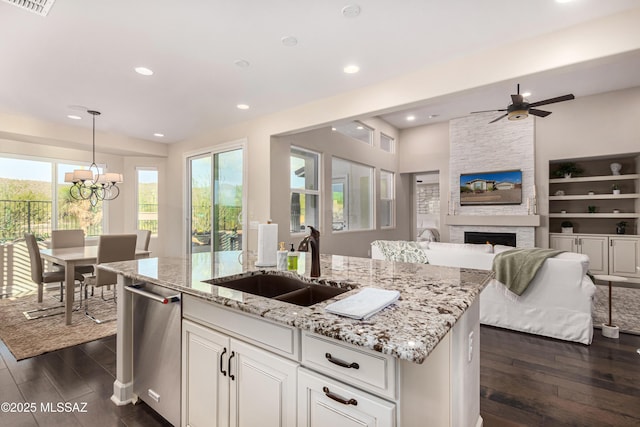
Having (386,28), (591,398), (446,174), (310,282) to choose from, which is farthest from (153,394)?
(446,174)

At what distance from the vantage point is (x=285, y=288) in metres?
1.91

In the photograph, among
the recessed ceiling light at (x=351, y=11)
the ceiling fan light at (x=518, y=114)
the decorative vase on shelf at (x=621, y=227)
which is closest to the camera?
the recessed ceiling light at (x=351, y=11)

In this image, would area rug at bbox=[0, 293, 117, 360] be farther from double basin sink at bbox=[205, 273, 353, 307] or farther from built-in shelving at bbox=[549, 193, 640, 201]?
built-in shelving at bbox=[549, 193, 640, 201]

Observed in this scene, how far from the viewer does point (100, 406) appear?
6.79ft

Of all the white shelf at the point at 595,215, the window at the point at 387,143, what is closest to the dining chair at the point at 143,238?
the window at the point at 387,143

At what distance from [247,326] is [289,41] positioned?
7.90ft

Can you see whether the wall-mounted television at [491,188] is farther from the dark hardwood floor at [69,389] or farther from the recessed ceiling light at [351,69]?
the dark hardwood floor at [69,389]

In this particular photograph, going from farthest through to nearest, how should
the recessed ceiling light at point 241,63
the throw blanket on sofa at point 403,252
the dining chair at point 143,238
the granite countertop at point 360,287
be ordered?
the dining chair at point 143,238
the throw blanket on sofa at point 403,252
the recessed ceiling light at point 241,63
the granite countertop at point 360,287

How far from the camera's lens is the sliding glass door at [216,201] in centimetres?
527

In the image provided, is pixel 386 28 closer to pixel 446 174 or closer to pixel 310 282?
pixel 310 282

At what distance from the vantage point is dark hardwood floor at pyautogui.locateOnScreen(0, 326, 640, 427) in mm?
1929

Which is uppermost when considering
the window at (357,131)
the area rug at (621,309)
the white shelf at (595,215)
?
the window at (357,131)

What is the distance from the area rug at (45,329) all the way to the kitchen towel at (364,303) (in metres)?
3.19

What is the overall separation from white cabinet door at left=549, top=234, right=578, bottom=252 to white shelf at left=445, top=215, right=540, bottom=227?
0.53 metres
